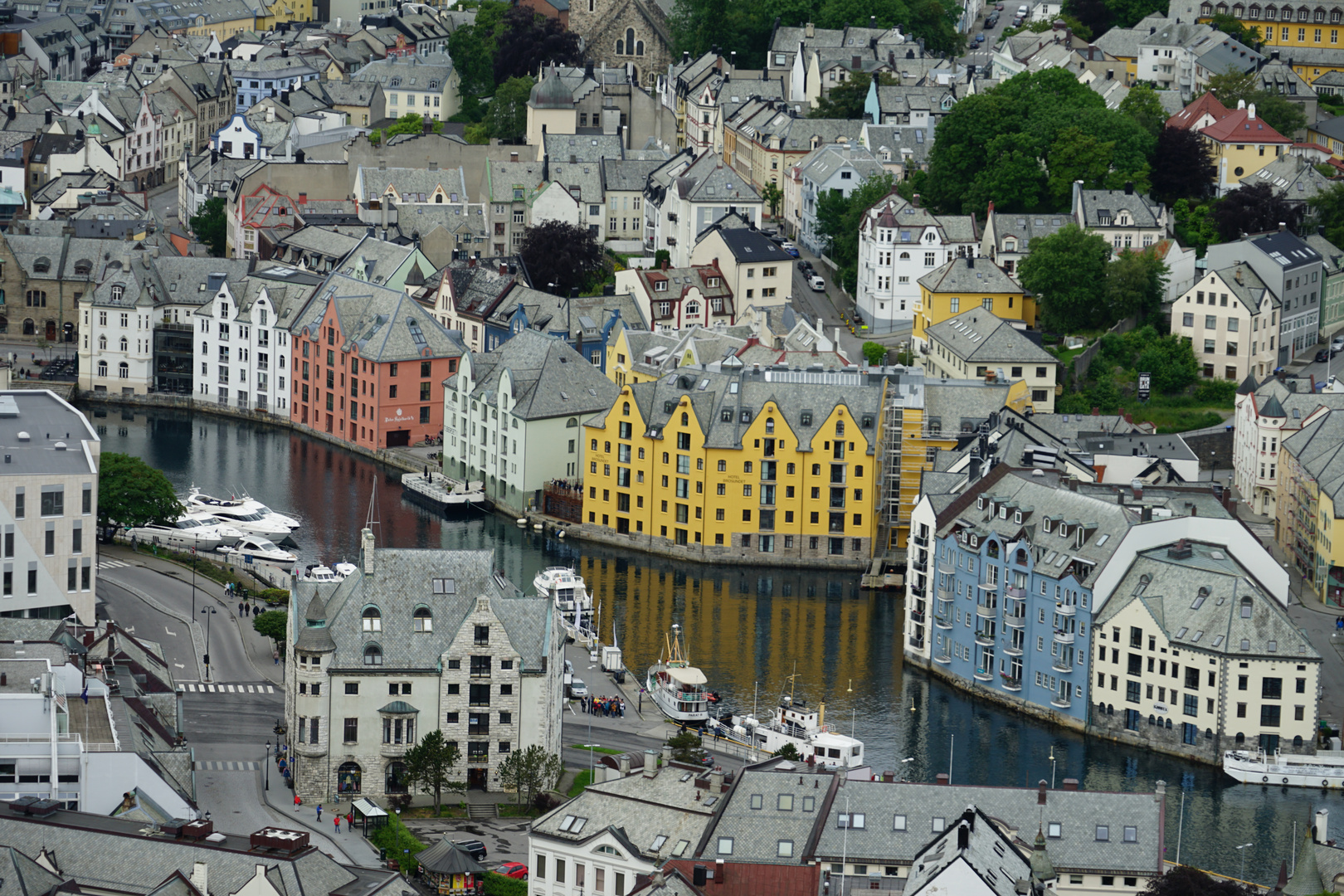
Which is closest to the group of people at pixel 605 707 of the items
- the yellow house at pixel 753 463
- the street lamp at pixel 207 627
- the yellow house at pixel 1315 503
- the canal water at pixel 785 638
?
the canal water at pixel 785 638

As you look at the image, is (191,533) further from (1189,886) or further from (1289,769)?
(1189,886)

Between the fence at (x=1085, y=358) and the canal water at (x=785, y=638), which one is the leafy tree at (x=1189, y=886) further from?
the fence at (x=1085, y=358)

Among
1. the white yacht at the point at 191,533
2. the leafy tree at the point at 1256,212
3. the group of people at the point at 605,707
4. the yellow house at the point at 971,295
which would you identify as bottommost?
the group of people at the point at 605,707


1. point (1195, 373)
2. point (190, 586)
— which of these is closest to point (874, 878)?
point (190, 586)

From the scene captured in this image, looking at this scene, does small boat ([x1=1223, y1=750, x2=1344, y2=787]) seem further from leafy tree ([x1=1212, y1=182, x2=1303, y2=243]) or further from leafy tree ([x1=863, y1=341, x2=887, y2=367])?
leafy tree ([x1=1212, y1=182, x2=1303, y2=243])

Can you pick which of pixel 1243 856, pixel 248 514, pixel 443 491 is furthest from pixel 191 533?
pixel 1243 856
